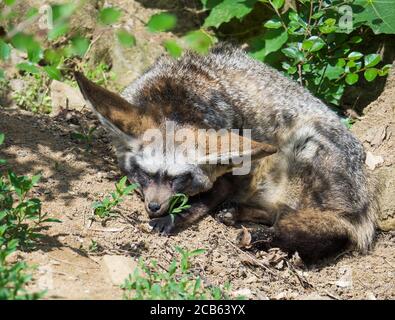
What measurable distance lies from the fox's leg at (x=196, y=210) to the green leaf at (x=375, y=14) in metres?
2.85

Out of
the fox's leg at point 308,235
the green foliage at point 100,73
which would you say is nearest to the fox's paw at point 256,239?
the fox's leg at point 308,235

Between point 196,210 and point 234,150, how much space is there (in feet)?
3.60

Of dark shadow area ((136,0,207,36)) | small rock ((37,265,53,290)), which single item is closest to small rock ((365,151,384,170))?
dark shadow area ((136,0,207,36))

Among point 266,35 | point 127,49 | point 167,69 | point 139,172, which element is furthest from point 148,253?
point 127,49

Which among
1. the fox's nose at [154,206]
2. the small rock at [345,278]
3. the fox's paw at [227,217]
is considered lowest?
the small rock at [345,278]

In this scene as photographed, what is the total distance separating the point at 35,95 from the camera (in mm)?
9273

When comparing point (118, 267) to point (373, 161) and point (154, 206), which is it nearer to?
point (154, 206)

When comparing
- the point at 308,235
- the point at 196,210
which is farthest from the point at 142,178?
the point at 308,235

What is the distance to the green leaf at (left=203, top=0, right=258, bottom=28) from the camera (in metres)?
8.88

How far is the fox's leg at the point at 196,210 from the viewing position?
6.54 metres

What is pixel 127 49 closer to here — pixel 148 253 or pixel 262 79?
pixel 262 79

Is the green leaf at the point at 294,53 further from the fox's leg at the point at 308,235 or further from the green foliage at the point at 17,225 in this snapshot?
the green foliage at the point at 17,225

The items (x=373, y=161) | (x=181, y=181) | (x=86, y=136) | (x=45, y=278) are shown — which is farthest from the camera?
(x=373, y=161)

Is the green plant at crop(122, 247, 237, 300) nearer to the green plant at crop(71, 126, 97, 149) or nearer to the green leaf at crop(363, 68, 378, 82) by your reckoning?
the green plant at crop(71, 126, 97, 149)
